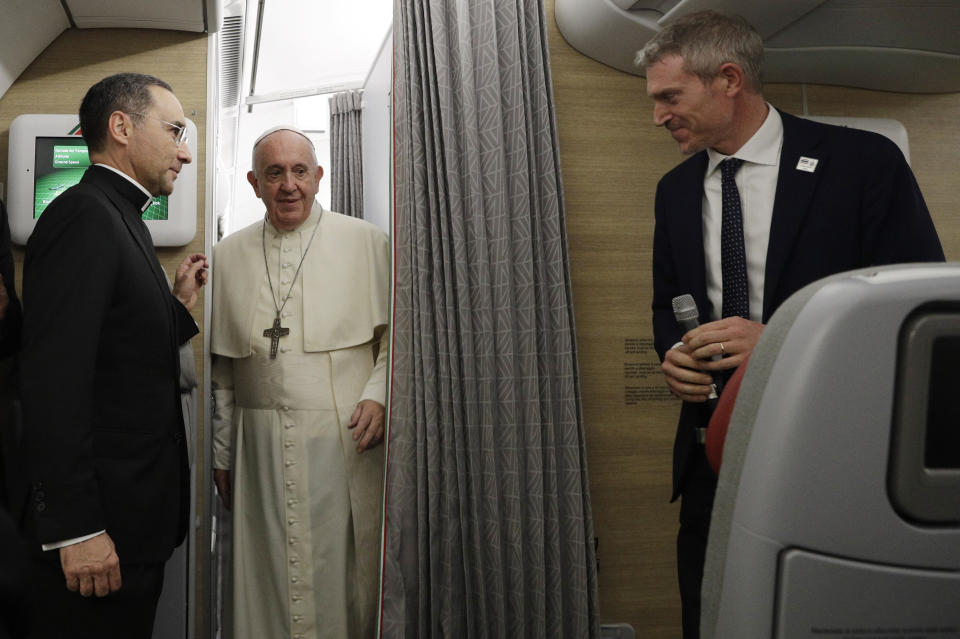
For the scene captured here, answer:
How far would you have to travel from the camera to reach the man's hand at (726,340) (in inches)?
69.0

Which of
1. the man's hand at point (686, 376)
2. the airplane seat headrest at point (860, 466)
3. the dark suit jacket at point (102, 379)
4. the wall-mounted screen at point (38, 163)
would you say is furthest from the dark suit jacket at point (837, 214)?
the wall-mounted screen at point (38, 163)

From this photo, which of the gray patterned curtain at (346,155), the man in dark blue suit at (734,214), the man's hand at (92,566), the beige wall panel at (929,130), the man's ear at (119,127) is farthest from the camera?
the gray patterned curtain at (346,155)

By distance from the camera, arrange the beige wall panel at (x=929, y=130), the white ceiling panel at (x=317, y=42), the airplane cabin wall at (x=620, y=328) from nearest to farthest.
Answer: the airplane cabin wall at (x=620, y=328), the beige wall panel at (x=929, y=130), the white ceiling panel at (x=317, y=42)

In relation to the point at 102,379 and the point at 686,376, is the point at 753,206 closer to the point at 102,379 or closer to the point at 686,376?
the point at 686,376

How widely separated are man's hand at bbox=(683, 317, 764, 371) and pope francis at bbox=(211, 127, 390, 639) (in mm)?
1171

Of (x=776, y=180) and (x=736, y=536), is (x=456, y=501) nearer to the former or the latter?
(x=776, y=180)

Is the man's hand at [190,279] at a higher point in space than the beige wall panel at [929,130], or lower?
lower

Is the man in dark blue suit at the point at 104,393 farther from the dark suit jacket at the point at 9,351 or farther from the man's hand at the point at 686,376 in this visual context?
the man's hand at the point at 686,376

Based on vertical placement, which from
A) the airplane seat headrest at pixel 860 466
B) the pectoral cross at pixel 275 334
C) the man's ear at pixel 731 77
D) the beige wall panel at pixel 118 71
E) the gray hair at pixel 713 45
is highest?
the beige wall panel at pixel 118 71

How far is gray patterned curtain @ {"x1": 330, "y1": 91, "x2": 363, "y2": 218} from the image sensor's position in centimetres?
501

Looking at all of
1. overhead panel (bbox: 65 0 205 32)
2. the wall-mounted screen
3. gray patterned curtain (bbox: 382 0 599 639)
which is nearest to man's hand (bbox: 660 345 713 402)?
gray patterned curtain (bbox: 382 0 599 639)

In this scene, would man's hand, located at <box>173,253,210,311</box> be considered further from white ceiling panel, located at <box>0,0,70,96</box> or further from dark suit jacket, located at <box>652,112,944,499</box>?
dark suit jacket, located at <box>652,112,944,499</box>

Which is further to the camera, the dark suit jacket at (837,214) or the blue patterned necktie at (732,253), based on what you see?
the blue patterned necktie at (732,253)

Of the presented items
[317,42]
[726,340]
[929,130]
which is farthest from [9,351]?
[929,130]
